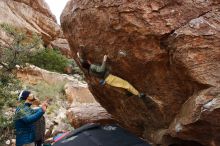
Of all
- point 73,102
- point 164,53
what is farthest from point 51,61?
point 164,53

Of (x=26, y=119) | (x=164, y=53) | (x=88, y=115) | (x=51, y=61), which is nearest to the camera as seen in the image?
(x=164, y=53)

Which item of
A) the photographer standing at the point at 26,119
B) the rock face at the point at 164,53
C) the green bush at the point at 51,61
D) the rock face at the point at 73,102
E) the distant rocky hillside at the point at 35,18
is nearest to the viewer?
the rock face at the point at 164,53

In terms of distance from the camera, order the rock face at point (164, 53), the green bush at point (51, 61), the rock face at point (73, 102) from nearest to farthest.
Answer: the rock face at point (164, 53) < the rock face at point (73, 102) < the green bush at point (51, 61)

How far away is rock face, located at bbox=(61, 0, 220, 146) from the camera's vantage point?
16.9 ft

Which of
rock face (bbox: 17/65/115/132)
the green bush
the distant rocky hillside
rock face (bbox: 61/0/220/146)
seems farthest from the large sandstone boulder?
the distant rocky hillside

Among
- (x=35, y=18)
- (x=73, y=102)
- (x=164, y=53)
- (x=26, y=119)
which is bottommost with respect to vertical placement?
(x=73, y=102)

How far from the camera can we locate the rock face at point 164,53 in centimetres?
516

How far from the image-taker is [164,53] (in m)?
5.69

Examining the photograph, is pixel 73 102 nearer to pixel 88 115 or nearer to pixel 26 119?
pixel 88 115

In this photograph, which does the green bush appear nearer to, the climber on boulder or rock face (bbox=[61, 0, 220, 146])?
rock face (bbox=[61, 0, 220, 146])

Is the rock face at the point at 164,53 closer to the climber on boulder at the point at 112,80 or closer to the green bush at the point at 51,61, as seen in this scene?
the climber on boulder at the point at 112,80

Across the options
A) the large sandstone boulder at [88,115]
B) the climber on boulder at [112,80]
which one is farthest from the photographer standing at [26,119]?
the large sandstone boulder at [88,115]

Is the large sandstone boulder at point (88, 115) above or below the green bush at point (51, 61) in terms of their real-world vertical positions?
below

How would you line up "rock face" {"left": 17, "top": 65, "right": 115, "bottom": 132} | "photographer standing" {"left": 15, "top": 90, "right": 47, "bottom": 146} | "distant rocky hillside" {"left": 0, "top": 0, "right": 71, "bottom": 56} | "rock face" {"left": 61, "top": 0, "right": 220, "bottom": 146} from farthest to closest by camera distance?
"distant rocky hillside" {"left": 0, "top": 0, "right": 71, "bottom": 56}, "rock face" {"left": 17, "top": 65, "right": 115, "bottom": 132}, "photographer standing" {"left": 15, "top": 90, "right": 47, "bottom": 146}, "rock face" {"left": 61, "top": 0, "right": 220, "bottom": 146}
